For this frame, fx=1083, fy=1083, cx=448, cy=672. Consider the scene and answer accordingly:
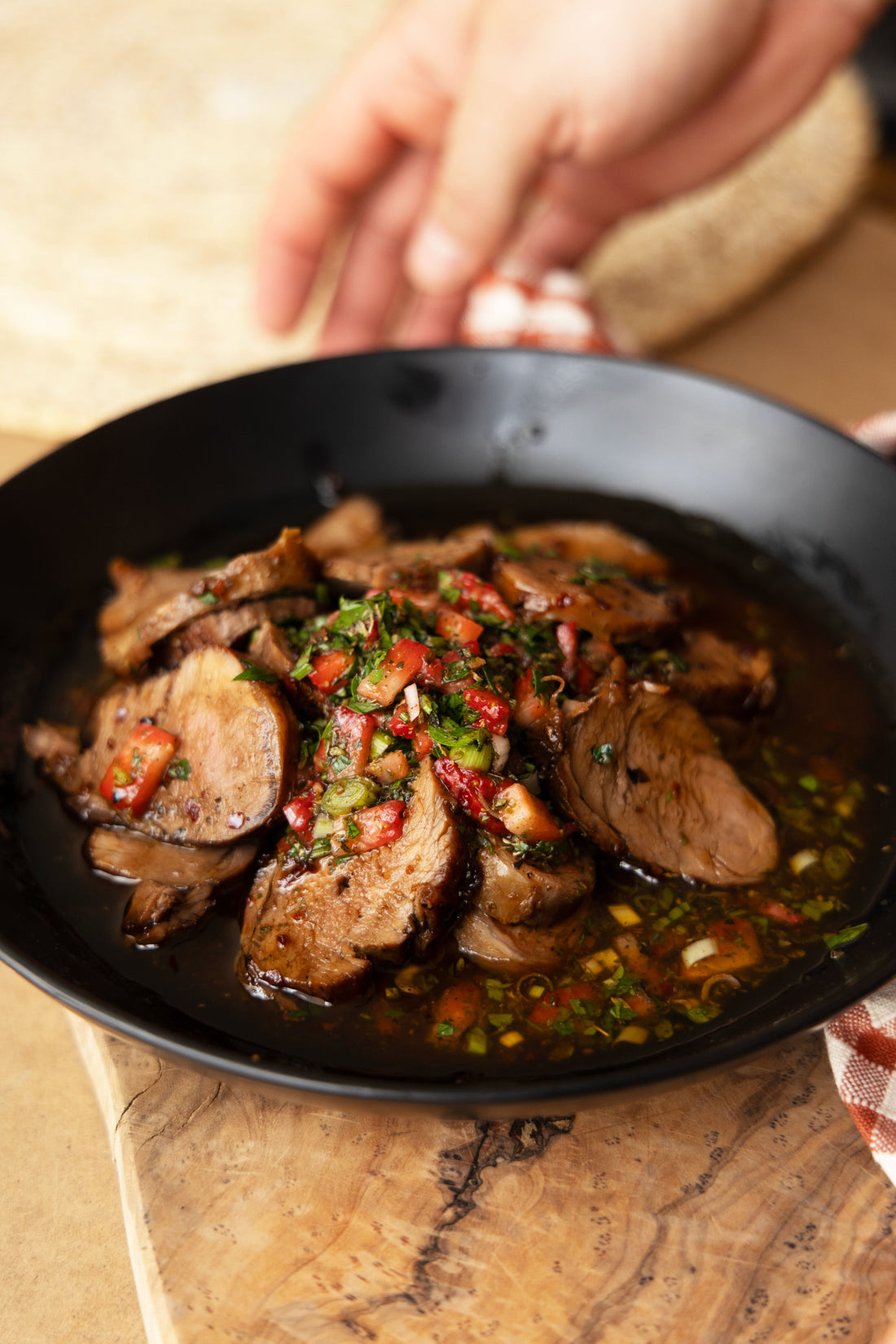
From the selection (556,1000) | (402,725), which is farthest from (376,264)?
(556,1000)

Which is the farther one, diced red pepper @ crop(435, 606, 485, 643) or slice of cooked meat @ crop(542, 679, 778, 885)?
diced red pepper @ crop(435, 606, 485, 643)

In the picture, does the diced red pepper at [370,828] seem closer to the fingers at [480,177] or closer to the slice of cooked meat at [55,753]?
the slice of cooked meat at [55,753]

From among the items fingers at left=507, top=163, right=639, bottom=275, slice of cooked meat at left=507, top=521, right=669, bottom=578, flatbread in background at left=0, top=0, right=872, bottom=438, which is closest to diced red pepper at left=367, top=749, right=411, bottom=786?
slice of cooked meat at left=507, top=521, right=669, bottom=578

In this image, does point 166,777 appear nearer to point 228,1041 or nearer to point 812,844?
point 228,1041

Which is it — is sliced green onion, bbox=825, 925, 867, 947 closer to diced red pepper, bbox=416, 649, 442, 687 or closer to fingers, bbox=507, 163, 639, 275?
diced red pepper, bbox=416, 649, 442, 687

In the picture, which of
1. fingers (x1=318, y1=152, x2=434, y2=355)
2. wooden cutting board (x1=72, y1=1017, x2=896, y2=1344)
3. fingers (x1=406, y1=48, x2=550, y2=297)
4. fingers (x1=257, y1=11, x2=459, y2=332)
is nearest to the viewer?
wooden cutting board (x1=72, y1=1017, x2=896, y2=1344)

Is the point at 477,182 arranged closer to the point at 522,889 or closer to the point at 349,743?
the point at 349,743

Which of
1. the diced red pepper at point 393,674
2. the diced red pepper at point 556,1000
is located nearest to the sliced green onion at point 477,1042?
the diced red pepper at point 556,1000
